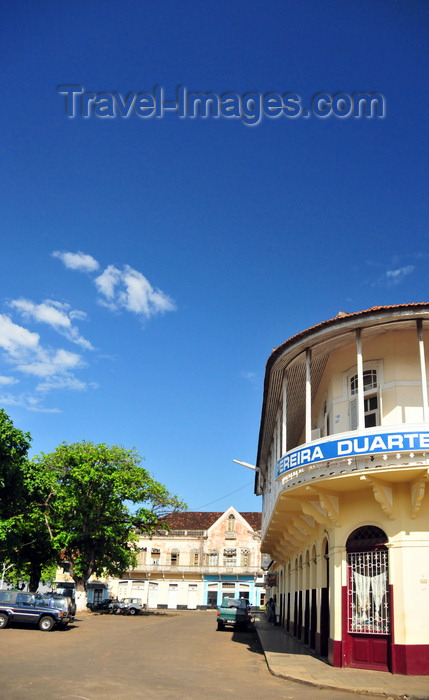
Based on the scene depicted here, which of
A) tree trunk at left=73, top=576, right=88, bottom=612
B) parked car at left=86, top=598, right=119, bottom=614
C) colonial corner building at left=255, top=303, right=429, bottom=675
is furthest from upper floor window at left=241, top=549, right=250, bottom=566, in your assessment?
colonial corner building at left=255, top=303, right=429, bottom=675

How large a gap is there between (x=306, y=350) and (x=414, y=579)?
6.15 metres

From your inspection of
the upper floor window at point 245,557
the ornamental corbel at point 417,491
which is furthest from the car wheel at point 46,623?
the upper floor window at point 245,557

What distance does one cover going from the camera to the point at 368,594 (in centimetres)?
1373

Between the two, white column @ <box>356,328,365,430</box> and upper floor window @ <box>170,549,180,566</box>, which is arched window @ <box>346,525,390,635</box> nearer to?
white column @ <box>356,328,365,430</box>

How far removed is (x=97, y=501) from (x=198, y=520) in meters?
38.4

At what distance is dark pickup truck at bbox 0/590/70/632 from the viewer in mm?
24484

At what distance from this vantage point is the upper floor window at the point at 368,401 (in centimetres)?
1468

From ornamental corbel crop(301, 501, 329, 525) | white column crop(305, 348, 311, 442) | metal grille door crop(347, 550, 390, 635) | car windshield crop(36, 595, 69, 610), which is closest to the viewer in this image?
metal grille door crop(347, 550, 390, 635)

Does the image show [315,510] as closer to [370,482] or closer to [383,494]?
[383,494]

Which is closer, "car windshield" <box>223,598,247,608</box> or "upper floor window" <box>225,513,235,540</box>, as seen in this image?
"car windshield" <box>223,598,247,608</box>

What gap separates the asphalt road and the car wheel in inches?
115

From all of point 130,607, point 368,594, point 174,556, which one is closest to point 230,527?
point 174,556

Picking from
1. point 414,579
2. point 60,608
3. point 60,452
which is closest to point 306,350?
point 414,579

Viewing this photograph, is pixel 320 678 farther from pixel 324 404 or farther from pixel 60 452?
pixel 60 452
